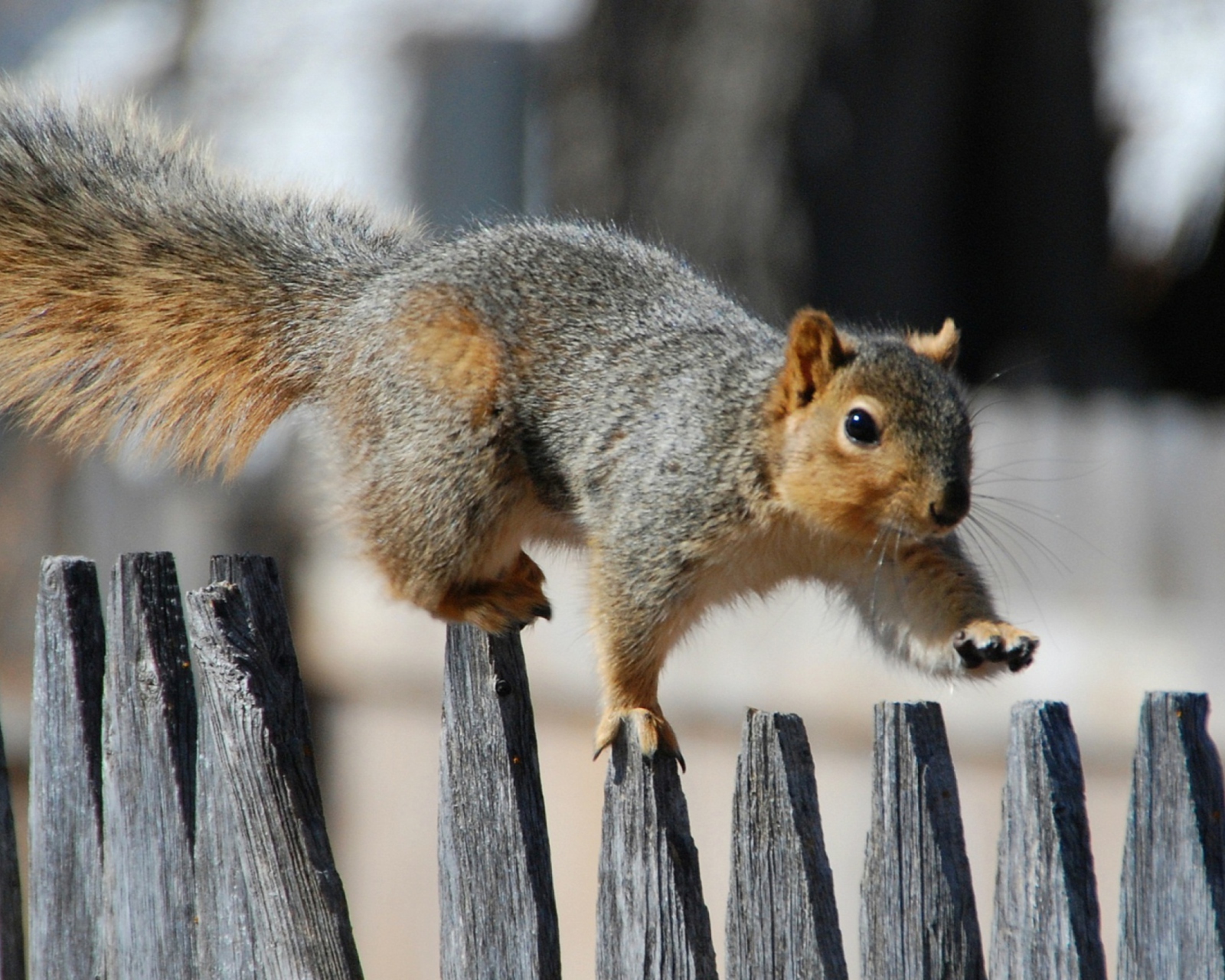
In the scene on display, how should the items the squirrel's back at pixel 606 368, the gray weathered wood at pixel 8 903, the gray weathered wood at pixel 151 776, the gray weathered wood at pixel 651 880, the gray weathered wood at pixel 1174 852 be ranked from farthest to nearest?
the squirrel's back at pixel 606 368
the gray weathered wood at pixel 8 903
the gray weathered wood at pixel 151 776
the gray weathered wood at pixel 651 880
the gray weathered wood at pixel 1174 852

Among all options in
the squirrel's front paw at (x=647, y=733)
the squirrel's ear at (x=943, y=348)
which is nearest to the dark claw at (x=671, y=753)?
the squirrel's front paw at (x=647, y=733)

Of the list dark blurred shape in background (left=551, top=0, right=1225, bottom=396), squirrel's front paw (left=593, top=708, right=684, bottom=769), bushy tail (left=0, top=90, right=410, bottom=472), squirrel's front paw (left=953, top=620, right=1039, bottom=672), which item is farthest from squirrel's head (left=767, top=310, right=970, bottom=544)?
dark blurred shape in background (left=551, top=0, right=1225, bottom=396)

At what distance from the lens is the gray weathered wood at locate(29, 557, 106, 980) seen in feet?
4.99

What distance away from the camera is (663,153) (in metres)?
4.84

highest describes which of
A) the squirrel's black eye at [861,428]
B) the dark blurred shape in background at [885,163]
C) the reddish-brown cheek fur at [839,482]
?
the dark blurred shape in background at [885,163]

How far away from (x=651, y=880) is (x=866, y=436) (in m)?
0.60

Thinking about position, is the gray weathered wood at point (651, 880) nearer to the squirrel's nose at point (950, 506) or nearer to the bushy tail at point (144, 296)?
the squirrel's nose at point (950, 506)

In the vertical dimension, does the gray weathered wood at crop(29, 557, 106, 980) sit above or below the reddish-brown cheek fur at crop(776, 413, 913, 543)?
below

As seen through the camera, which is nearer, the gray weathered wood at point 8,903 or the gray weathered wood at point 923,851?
the gray weathered wood at point 923,851

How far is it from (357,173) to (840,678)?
421 centimetres

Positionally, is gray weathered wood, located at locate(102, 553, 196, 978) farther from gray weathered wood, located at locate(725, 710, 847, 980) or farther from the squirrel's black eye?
the squirrel's black eye

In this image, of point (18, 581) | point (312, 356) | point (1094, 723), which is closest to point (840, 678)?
point (1094, 723)

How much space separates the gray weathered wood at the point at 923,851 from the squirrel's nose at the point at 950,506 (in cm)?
40

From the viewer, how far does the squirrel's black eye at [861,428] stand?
169 centimetres
